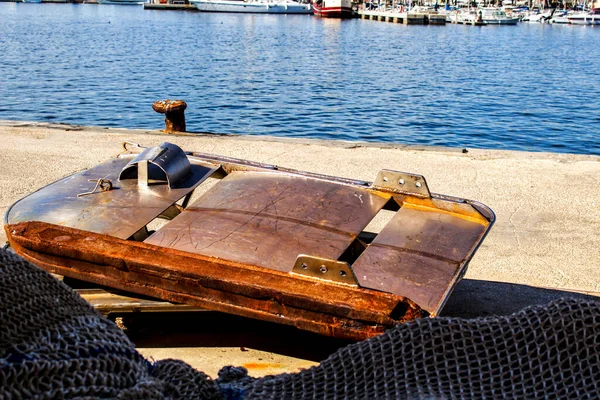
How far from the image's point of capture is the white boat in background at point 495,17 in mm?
85375

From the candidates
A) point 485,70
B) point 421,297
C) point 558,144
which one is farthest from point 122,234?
point 485,70

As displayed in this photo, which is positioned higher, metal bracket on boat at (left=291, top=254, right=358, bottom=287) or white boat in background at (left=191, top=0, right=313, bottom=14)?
white boat in background at (left=191, top=0, right=313, bottom=14)

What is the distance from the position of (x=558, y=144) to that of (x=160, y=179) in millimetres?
17244

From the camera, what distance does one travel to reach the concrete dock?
3793 millimetres

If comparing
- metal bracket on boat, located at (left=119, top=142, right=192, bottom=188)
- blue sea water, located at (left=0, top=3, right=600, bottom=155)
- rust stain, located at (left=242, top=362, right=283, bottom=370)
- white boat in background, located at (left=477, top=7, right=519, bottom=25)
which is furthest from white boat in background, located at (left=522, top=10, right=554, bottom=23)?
rust stain, located at (left=242, top=362, right=283, bottom=370)

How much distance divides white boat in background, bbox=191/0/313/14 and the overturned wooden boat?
91.7 m

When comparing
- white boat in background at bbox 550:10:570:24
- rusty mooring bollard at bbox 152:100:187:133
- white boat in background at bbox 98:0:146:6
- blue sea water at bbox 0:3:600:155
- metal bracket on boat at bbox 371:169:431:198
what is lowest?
blue sea water at bbox 0:3:600:155

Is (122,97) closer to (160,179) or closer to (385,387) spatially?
(160,179)

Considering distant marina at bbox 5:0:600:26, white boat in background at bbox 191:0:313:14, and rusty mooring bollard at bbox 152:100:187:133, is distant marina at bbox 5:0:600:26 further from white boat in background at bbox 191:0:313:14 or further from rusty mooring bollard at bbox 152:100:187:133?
rusty mooring bollard at bbox 152:100:187:133

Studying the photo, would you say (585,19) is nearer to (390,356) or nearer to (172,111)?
(172,111)

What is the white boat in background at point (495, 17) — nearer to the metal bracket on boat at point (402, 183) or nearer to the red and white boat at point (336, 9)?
the red and white boat at point (336, 9)

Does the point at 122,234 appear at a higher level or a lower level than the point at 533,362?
lower

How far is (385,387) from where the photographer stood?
5.19 ft

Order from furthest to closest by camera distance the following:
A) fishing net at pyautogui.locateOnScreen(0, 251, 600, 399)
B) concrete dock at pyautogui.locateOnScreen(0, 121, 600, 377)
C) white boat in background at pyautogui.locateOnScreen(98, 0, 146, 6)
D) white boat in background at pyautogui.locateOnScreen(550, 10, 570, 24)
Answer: white boat in background at pyautogui.locateOnScreen(98, 0, 146, 6), white boat in background at pyautogui.locateOnScreen(550, 10, 570, 24), concrete dock at pyautogui.locateOnScreen(0, 121, 600, 377), fishing net at pyautogui.locateOnScreen(0, 251, 600, 399)
